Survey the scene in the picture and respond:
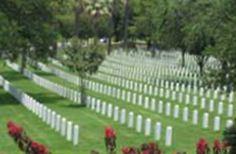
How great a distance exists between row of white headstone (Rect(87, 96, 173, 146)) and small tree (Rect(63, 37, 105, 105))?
8.37 ft

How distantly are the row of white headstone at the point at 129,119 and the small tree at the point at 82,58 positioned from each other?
2551mm

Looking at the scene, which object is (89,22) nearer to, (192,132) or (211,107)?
(211,107)

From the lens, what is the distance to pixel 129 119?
Answer: 2684 centimetres

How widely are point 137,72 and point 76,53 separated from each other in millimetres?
18395

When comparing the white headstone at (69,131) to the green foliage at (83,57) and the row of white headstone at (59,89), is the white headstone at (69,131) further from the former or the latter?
the green foliage at (83,57)

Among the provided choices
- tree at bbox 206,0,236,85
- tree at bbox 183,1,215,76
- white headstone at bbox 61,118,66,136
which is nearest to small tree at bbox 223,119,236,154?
white headstone at bbox 61,118,66,136

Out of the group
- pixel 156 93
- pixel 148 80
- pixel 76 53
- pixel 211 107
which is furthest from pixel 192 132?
pixel 148 80

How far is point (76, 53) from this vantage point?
35.2 m

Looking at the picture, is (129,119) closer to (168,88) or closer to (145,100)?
(145,100)

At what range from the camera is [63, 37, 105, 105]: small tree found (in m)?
35.2

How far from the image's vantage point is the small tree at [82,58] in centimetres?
3519

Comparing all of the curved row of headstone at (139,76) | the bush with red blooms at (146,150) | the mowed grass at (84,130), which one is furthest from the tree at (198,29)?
the bush with red blooms at (146,150)

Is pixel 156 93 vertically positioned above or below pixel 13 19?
below

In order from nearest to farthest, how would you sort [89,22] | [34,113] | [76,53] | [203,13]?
1. [34,113]
2. [76,53]
3. [203,13]
4. [89,22]
